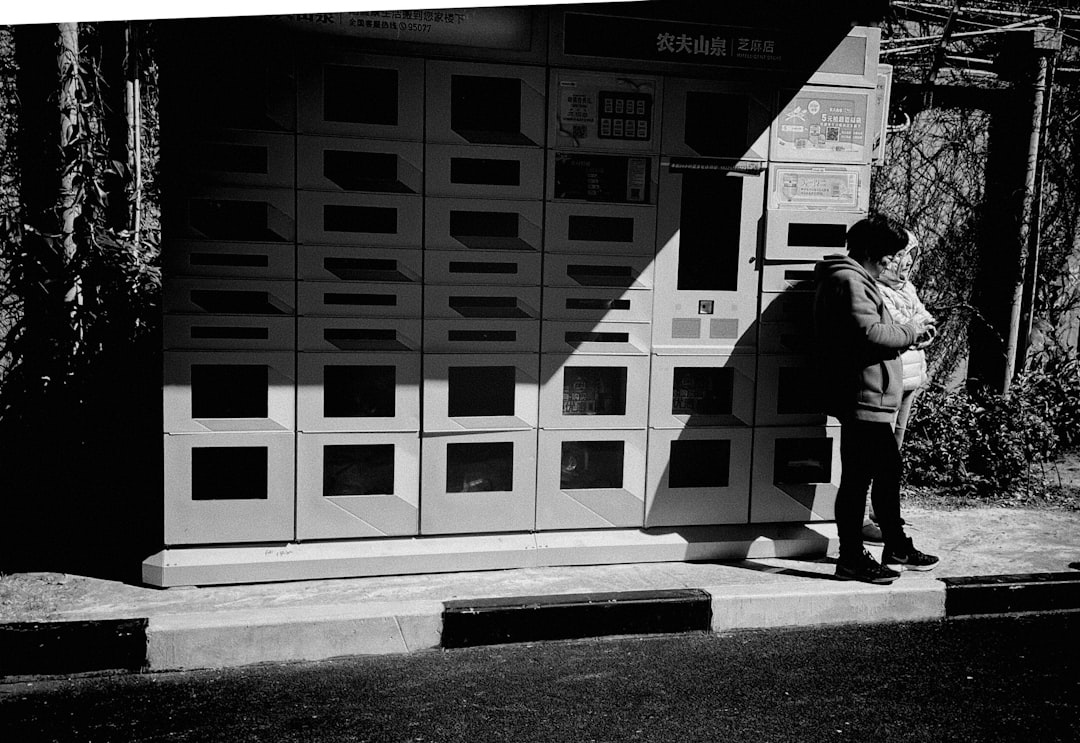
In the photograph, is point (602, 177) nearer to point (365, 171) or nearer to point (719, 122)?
point (719, 122)

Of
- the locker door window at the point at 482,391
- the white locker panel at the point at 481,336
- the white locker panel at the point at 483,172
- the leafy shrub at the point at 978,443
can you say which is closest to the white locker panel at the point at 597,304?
the white locker panel at the point at 481,336

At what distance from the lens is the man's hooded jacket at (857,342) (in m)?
4.68

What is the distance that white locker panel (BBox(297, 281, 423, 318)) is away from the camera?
4691 mm

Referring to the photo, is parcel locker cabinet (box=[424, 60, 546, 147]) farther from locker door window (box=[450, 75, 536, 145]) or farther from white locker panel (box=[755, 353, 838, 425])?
white locker panel (box=[755, 353, 838, 425])

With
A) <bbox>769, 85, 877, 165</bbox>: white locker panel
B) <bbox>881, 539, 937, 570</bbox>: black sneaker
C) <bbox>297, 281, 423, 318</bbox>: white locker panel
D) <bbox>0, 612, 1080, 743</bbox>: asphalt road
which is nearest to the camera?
<bbox>0, 612, 1080, 743</bbox>: asphalt road

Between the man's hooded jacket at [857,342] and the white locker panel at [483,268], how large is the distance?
148cm

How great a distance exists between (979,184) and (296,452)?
6095 mm

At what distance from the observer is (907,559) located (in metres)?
5.09

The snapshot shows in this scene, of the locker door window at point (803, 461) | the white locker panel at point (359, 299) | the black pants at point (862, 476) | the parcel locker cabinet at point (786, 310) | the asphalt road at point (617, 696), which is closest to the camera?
the asphalt road at point (617, 696)

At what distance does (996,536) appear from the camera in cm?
589

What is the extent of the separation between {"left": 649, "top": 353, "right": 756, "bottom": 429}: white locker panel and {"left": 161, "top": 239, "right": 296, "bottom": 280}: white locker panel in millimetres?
1995

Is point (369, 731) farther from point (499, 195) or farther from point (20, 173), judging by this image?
point (20, 173)

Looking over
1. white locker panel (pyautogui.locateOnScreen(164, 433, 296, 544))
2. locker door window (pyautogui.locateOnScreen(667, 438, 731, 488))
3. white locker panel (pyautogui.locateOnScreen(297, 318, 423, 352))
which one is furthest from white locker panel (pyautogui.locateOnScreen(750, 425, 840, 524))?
white locker panel (pyautogui.locateOnScreen(164, 433, 296, 544))

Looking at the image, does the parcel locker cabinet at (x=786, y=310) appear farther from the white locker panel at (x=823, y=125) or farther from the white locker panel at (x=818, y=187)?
the white locker panel at (x=823, y=125)
